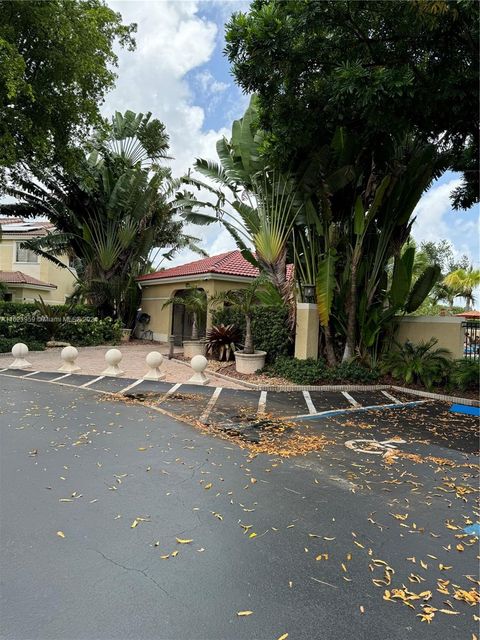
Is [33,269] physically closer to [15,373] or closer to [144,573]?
[15,373]

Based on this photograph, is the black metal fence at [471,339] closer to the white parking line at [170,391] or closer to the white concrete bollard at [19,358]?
the white parking line at [170,391]

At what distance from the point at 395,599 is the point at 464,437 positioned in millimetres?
4478

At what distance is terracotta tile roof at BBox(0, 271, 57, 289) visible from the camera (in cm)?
2509

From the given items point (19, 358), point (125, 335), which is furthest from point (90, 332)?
point (19, 358)

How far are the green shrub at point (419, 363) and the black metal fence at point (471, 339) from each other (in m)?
0.78

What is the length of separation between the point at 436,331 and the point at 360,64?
22.5 feet

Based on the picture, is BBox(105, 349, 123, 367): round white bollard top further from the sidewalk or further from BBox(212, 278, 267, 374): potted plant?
BBox(212, 278, 267, 374): potted plant

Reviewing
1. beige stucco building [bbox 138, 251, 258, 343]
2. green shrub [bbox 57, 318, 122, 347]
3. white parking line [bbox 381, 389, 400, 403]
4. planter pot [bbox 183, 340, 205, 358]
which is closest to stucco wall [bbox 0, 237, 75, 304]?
Result: beige stucco building [bbox 138, 251, 258, 343]

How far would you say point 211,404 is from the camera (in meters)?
7.80

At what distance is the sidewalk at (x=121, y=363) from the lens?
10.8 metres

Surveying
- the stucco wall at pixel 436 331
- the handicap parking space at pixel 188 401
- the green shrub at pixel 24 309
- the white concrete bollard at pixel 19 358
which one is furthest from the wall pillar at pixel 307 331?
the green shrub at pixel 24 309

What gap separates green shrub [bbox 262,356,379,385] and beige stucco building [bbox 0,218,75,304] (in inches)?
803

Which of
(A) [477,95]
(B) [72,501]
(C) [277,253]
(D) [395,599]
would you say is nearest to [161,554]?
(B) [72,501]

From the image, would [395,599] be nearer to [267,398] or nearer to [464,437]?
[464,437]
